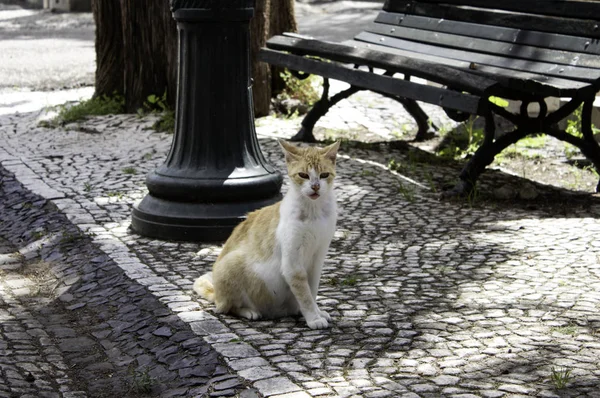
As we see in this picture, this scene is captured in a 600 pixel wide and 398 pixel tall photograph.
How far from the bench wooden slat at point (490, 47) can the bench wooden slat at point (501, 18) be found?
180mm

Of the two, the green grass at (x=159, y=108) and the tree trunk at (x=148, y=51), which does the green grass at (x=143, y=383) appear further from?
the tree trunk at (x=148, y=51)

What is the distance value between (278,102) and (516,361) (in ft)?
21.3

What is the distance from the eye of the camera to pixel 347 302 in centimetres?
526

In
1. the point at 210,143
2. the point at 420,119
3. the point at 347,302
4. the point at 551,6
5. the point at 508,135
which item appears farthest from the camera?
the point at 420,119

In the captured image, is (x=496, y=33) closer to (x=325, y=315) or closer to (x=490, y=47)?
(x=490, y=47)

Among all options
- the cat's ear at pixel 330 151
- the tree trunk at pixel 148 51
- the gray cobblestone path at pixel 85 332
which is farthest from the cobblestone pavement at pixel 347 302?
the tree trunk at pixel 148 51

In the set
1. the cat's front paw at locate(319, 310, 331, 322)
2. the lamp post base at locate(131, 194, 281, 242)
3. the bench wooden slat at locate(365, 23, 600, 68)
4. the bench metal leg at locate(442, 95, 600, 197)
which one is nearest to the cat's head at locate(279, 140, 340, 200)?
the cat's front paw at locate(319, 310, 331, 322)

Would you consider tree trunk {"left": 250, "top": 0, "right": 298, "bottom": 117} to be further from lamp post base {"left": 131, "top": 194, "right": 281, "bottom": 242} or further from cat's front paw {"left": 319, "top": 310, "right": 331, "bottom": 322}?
cat's front paw {"left": 319, "top": 310, "right": 331, "bottom": 322}

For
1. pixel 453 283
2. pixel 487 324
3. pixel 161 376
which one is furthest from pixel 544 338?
pixel 161 376

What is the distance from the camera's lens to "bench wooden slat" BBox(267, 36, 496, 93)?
7.21m

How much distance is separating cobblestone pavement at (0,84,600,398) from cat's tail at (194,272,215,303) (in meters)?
0.05

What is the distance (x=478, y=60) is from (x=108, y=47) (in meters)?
3.97

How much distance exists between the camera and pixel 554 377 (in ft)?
13.4

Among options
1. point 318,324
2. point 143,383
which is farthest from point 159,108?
point 143,383
